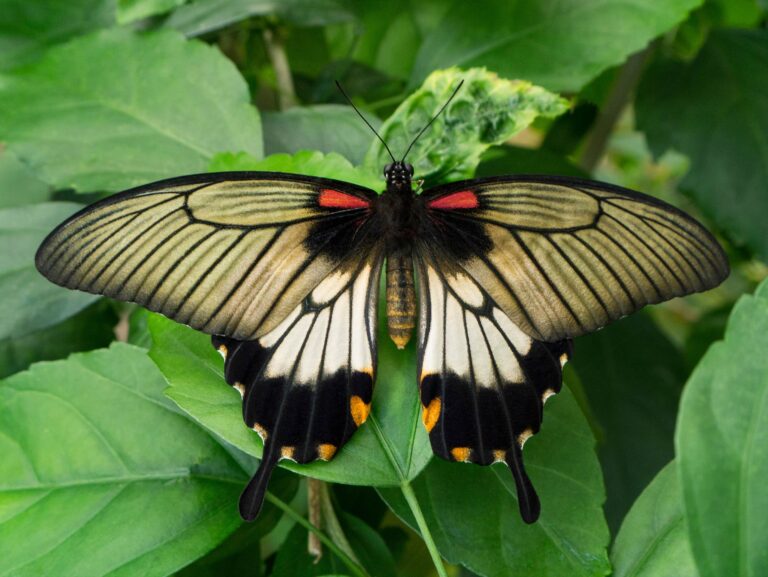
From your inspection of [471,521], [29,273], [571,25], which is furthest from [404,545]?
[571,25]

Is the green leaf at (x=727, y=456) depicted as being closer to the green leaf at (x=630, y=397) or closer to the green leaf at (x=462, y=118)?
the green leaf at (x=462, y=118)

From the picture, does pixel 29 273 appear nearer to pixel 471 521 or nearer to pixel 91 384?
pixel 91 384

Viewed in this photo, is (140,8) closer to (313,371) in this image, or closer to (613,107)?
(313,371)

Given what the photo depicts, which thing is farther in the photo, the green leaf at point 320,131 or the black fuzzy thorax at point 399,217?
the green leaf at point 320,131

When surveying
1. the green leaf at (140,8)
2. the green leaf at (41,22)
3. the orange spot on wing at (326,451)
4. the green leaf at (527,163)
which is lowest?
the orange spot on wing at (326,451)

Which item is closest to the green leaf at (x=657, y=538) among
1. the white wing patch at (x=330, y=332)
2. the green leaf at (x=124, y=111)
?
the white wing patch at (x=330, y=332)

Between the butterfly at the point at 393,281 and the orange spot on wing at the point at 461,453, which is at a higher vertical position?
the butterfly at the point at 393,281
